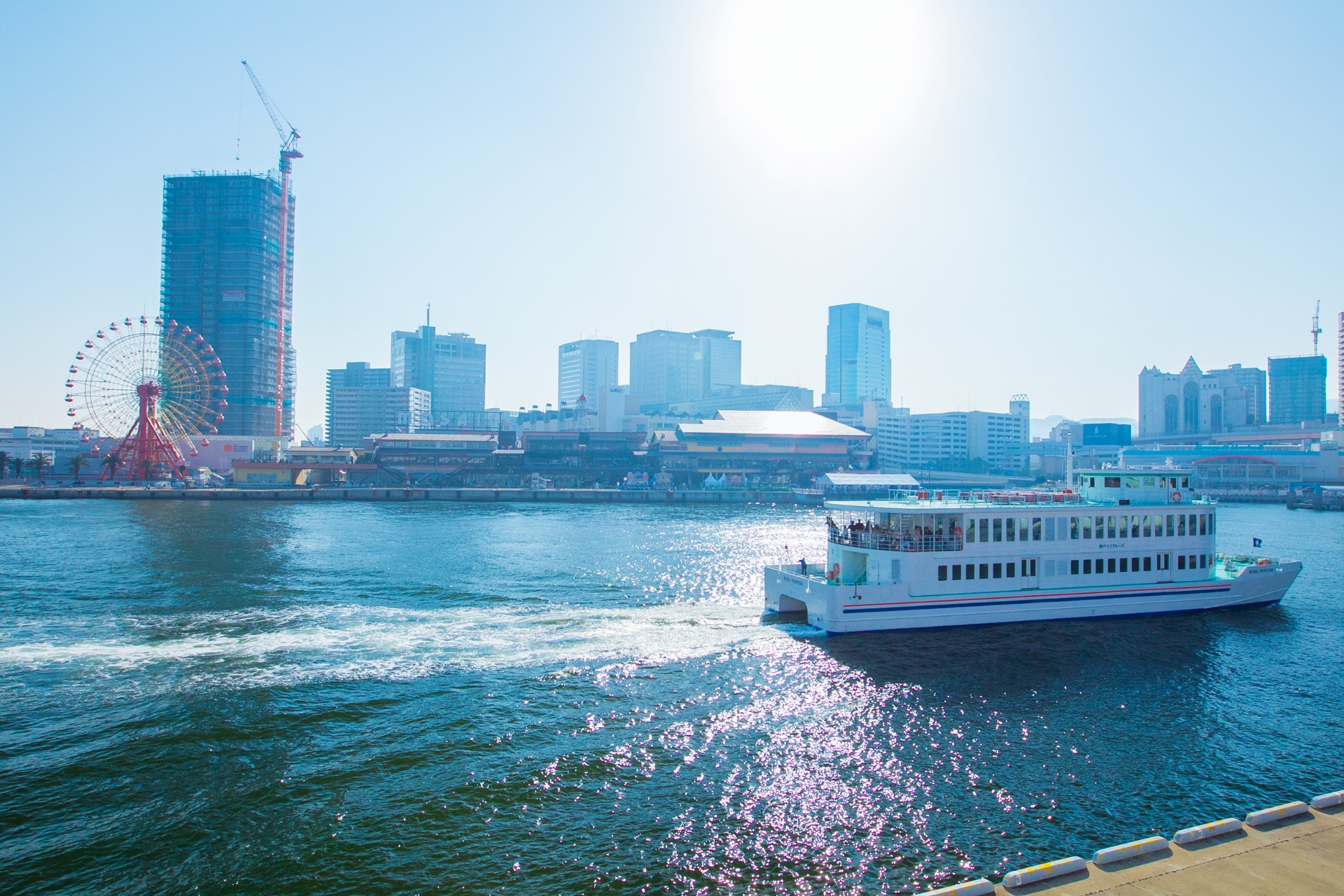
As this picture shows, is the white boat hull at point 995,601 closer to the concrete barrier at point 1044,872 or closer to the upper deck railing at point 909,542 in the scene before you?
the upper deck railing at point 909,542

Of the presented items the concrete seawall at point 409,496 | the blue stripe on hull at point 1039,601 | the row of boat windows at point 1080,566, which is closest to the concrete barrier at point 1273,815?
the blue stripe on hull at point 1039,601

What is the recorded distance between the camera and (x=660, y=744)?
22.6 metres

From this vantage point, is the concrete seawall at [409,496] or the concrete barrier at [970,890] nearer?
the concrete barrier at [970,890]

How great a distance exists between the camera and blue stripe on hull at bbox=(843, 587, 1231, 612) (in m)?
34.9

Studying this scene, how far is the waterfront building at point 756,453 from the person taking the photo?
6196 inches

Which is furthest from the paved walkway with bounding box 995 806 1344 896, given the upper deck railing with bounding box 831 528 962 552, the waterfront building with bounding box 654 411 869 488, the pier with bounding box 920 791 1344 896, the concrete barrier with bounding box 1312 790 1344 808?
the waterfront building with bounding box 654 411 869 488

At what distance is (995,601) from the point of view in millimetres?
36188

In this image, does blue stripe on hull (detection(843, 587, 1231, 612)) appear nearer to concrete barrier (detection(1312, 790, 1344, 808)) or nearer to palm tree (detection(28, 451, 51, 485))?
concrete barrier (detection(1312, 790, 1344, 808))

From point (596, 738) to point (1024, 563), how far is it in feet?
80.3

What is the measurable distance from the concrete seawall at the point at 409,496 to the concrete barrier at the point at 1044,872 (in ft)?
366

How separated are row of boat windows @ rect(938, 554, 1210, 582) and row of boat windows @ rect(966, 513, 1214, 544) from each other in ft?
3.71

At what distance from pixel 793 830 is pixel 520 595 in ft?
88.6

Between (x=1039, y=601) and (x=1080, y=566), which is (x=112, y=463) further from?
(x=1080, y=566)

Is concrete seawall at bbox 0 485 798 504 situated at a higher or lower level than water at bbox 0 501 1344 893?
higher
